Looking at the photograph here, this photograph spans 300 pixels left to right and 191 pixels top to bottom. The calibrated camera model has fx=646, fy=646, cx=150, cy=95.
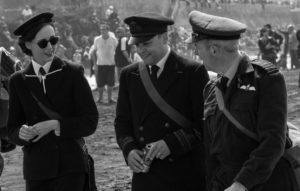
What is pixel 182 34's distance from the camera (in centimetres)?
3419

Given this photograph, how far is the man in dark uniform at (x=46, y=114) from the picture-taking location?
14.1ft

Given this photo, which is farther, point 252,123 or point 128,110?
point 128,110

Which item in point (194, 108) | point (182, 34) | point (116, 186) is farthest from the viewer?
point (182, 34)

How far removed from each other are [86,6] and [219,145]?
32757 millimetres

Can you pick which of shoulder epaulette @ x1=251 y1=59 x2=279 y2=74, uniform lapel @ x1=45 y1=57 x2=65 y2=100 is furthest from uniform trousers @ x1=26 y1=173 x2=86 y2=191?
shoulder epaulette @ x1=251 y1=59 x2=279 y2=74

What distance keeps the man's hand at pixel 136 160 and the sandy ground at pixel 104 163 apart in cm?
336

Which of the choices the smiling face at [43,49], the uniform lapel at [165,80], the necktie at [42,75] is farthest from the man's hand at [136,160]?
the smiling face at [43,49]

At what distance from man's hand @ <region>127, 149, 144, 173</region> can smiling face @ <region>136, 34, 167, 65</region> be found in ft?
1.90

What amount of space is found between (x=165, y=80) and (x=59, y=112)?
77 cm

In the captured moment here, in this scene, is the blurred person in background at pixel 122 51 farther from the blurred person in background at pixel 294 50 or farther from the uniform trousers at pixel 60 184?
the uniform trousers at pixel 60 184

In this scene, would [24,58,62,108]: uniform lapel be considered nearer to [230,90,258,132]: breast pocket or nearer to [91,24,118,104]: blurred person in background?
[230,90,258,132]: breast pocket

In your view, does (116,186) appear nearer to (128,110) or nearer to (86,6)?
(128,110)

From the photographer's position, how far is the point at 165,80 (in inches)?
164

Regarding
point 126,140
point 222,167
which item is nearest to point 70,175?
point 126,140
